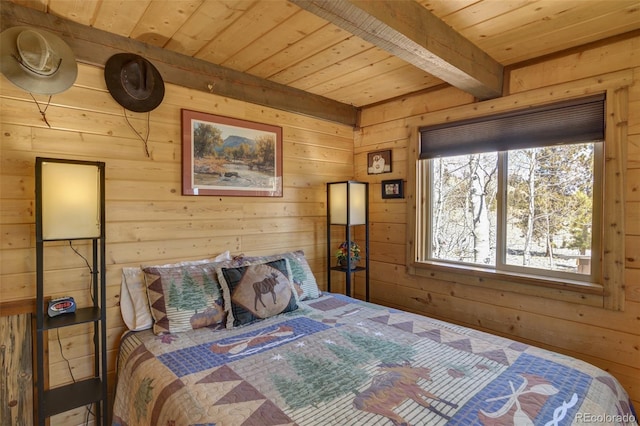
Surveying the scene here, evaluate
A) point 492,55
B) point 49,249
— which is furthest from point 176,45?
point 492,55

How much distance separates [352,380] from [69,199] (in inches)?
61.6

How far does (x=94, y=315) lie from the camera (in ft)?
5.64

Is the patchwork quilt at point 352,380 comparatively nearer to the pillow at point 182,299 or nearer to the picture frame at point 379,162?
the pillow at point 182,299

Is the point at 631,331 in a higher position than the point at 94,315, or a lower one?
lower

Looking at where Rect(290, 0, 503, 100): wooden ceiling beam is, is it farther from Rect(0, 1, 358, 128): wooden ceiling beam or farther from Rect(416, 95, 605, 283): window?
Rect(0, 1, 358, 128): wooden ceiling beam

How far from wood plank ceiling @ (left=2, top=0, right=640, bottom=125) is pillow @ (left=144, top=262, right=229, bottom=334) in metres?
1.39

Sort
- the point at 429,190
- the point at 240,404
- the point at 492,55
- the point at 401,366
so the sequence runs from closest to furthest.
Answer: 1. the point at 240,404
2. the point at 401,366
3. the point at 492,55
4. the point at 429,190

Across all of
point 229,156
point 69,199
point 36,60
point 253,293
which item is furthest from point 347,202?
point 36,60

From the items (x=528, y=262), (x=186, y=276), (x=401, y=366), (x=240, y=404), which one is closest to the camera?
(x=240, y=404)

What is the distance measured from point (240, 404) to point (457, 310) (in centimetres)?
193

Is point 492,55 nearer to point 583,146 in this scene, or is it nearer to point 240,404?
point 583,146

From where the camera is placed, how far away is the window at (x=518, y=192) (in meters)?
2.04

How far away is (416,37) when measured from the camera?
159 cm

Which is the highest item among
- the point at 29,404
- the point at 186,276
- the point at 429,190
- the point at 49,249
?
the point at 429,190
